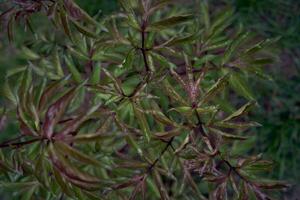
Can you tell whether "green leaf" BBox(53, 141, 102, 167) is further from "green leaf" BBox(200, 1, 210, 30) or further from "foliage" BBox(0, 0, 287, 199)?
"green leaf" BBox(200, 1, 210, 30)

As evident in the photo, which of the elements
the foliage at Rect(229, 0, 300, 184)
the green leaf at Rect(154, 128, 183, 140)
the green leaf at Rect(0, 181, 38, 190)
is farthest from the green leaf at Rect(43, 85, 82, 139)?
the foliage at Rect(229, 0, 300, 184)

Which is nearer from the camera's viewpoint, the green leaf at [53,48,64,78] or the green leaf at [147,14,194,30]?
the green leaf at [147,14,194,30]

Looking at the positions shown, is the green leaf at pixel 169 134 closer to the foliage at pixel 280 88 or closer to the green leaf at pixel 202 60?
the green leaf at pixel 202 60

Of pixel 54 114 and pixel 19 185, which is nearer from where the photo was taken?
pixel 54 114

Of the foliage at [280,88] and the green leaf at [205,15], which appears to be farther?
the foliage at [280,88]

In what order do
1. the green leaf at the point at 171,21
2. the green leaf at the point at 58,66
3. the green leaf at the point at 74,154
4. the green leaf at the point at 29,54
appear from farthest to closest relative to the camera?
the green leaf at the point at 29,54
the green leaf at the point at 58,66
the green leaf at the point at 171,21
the green leaf at the point at 74,154

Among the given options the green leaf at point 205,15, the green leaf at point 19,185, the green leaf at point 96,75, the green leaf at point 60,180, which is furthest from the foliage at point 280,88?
the green leaf at point 60,180

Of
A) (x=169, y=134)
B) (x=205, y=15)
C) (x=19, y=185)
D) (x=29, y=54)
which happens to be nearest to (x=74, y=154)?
(x=169, y=134)

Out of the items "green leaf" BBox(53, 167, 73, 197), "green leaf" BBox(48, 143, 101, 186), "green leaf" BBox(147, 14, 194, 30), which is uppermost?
"green leaf" BBox(147, 14, 194, 30)

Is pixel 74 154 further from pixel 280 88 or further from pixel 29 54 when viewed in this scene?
pixel 280 88

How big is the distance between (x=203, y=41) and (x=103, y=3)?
123cm

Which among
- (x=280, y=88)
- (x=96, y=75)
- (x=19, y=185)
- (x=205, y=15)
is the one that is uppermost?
(x=205, y=15)

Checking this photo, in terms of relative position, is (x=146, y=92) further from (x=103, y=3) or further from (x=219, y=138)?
(x=103, y=3)

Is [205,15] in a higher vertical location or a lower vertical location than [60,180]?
higher
